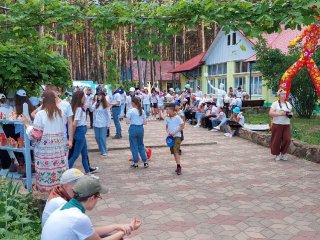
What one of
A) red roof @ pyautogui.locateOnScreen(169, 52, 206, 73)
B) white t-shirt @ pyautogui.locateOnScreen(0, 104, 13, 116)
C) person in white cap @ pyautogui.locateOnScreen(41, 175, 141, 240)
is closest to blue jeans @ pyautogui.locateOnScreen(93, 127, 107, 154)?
white t-shirt @ pyautogui.locateOnScreen(0, 104, 13, 116)

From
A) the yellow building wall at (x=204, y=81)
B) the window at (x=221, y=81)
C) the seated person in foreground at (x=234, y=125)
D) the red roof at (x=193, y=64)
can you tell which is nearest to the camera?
the seated person in foreground at (x=234, y=125)

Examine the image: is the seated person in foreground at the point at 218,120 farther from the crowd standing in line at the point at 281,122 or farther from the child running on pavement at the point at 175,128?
the child running on pavement at the point at 175,128

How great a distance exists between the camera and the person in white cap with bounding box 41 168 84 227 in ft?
10.1

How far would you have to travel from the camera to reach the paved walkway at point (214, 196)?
5016 millimetres

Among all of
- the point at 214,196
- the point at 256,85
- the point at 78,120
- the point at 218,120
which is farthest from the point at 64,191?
the point at 256,85

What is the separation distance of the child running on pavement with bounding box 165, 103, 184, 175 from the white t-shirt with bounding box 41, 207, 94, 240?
208 inches

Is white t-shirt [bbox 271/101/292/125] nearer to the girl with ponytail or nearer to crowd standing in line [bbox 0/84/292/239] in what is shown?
crowd standing in line [bbox 0/84/292/239]

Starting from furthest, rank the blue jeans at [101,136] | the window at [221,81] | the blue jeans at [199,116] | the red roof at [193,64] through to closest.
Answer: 1. the red roof at [193,64]
2. the window at [221,81]
3. the blue jeans at [199,116]
4. the blue jeans at [101,136]

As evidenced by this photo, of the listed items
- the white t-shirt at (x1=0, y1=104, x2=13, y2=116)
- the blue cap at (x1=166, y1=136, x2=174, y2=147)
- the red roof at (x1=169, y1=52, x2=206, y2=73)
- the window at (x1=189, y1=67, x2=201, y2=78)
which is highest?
the red roof at (x1=169, y1=52, x2=206, y2=73)

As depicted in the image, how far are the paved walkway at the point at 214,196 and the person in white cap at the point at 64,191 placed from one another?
5.86ft

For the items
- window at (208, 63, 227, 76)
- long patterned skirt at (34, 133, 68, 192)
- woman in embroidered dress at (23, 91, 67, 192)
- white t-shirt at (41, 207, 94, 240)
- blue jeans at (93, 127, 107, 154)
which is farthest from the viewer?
window at (208, 63, 227, 76)

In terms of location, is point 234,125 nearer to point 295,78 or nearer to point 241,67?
point 295,78

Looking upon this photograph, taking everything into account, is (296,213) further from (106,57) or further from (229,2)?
(106,57)

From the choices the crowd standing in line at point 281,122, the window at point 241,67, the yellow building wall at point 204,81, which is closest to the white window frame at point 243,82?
the window at point 241,67
